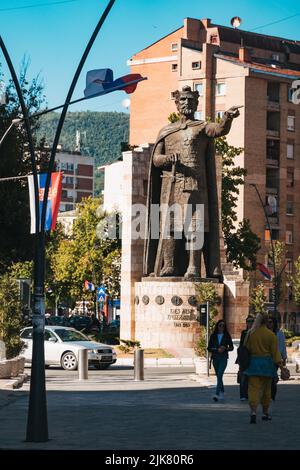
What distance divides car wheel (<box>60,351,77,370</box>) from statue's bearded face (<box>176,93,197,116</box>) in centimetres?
1252

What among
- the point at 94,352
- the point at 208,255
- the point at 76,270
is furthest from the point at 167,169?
the point at 76,270

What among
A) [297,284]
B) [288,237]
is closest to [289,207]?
[288,237]

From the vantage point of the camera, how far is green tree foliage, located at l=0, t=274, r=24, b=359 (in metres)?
33.2

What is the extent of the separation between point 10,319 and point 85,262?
198 ft

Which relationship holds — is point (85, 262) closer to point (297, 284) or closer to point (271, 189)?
point (297, 284)

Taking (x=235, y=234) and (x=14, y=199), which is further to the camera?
(x=235, y=234)

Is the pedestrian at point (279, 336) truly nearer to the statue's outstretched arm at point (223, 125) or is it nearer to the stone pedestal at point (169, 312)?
the statue's outstretched arm at point (223, 125)

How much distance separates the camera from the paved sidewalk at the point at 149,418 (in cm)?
1642

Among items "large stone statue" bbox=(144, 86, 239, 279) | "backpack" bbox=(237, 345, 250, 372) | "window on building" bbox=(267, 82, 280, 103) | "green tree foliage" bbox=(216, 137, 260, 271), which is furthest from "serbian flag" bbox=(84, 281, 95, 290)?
"backpack" bbox=(237, 345, 250, 372)

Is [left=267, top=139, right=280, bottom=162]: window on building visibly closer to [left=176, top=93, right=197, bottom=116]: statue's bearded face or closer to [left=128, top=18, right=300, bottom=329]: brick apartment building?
[left=128, top=18, right=300, bottom=329]: brick apartment building

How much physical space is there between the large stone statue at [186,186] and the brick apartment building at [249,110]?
52.5m

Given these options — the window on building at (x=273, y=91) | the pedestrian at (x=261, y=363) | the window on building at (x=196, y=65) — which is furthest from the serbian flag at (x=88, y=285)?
the pedestrian at (x=261, y=363)

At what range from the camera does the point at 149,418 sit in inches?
819

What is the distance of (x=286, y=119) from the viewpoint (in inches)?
4318
